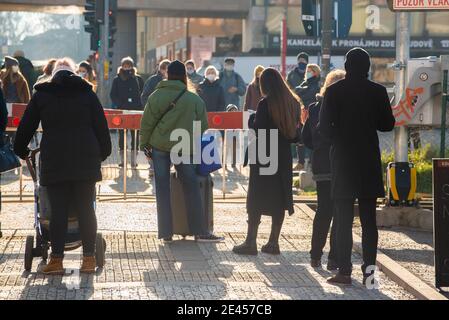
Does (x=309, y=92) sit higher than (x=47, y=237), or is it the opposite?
(x=309, y=92)

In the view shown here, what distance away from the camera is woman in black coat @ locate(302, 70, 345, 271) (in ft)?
34.1

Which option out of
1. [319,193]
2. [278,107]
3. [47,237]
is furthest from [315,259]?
[47,237]

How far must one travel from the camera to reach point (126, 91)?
2056 cm

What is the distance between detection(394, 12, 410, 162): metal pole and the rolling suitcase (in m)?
2.63

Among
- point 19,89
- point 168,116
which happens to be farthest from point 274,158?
point 19,89

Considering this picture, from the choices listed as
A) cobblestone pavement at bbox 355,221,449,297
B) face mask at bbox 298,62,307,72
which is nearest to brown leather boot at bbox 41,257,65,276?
cobblestone pavement at bbox 355,221,449,297

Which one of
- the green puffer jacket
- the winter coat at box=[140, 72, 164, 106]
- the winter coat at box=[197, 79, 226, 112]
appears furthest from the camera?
the winter coat at box=[197, 79, 226, 112]

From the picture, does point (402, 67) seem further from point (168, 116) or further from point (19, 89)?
point (19, 89)

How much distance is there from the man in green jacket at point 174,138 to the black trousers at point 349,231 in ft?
7.75

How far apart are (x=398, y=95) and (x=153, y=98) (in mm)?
3399

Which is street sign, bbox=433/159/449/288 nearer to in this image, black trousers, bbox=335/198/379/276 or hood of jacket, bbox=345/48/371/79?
black trousers, bbox=335/198/379/276

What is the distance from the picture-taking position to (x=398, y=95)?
14000mm

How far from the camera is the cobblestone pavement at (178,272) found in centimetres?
904
